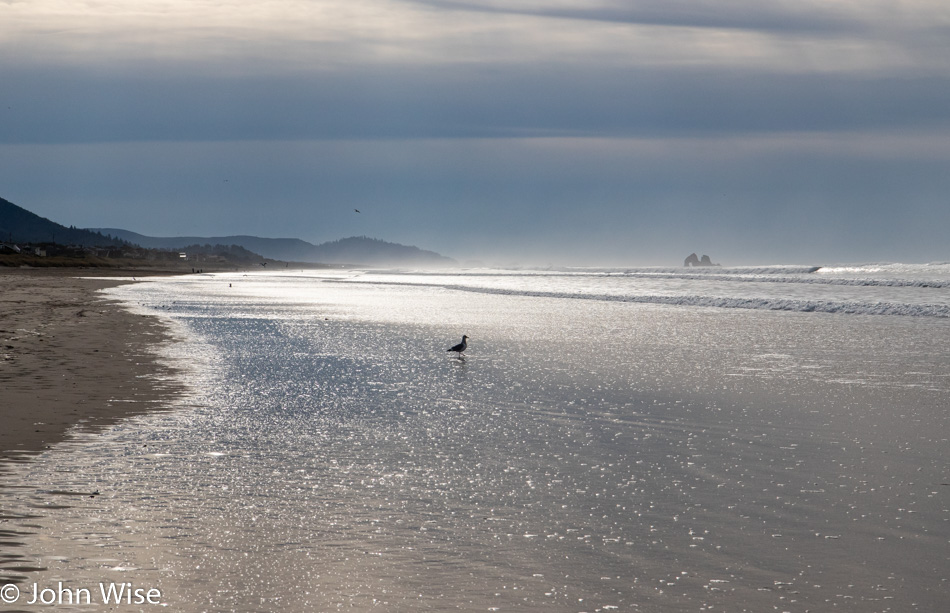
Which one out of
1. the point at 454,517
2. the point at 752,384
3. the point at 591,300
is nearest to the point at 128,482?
the point at 454,517

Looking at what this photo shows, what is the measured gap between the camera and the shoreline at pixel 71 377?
958 cm

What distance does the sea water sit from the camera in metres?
5.05

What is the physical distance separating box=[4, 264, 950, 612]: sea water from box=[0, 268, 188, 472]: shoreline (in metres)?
0.57

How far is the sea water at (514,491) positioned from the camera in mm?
5047

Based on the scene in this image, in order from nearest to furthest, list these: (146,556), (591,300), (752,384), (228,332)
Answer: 1. (146,556)
2. (752,384)
3. (228,332)
4. (591,300)

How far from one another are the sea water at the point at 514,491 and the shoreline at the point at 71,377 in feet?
1.88

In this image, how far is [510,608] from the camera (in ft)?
15.5

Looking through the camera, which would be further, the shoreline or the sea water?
the shoreline

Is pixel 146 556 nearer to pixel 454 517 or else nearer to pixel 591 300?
pixel 454 517

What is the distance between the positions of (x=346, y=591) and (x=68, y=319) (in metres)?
23.4

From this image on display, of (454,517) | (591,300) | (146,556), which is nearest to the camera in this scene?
(146,556)

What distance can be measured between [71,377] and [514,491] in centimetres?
931

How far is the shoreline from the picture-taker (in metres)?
9.58

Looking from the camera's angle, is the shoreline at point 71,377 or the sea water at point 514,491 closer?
the sea water at point 514,491
